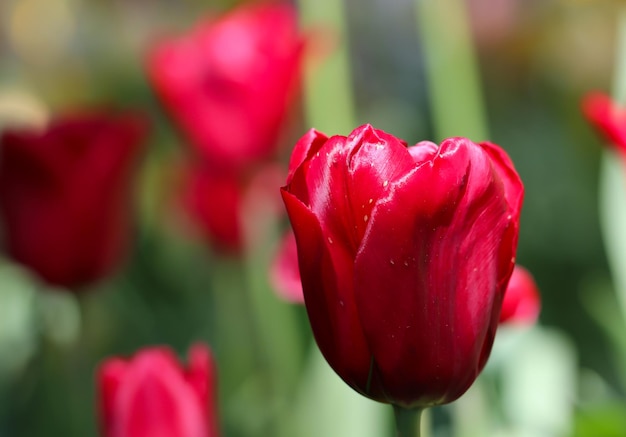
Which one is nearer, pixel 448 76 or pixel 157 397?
pixel 157 397

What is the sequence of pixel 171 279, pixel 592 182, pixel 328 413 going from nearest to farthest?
pixel 328 413
pixel 171 279
pixel 592 182

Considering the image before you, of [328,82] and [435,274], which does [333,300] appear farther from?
[328,82]

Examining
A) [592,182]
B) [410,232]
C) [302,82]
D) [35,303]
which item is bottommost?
Answer: [592,182]

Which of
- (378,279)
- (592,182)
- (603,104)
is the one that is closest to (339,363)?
(378,279)

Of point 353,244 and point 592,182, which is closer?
point 353,244

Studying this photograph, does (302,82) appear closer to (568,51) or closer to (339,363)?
(339,363)

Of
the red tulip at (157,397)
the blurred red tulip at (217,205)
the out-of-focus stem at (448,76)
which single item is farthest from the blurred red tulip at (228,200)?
the red tulip at (157,397)

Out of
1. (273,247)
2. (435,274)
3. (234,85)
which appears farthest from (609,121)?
(273,247)

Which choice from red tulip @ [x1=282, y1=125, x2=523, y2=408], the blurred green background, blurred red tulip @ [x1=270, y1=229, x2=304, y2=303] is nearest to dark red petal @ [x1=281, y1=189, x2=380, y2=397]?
red tulip @ [x1=282, y1=125, x2=523, y2=408]
